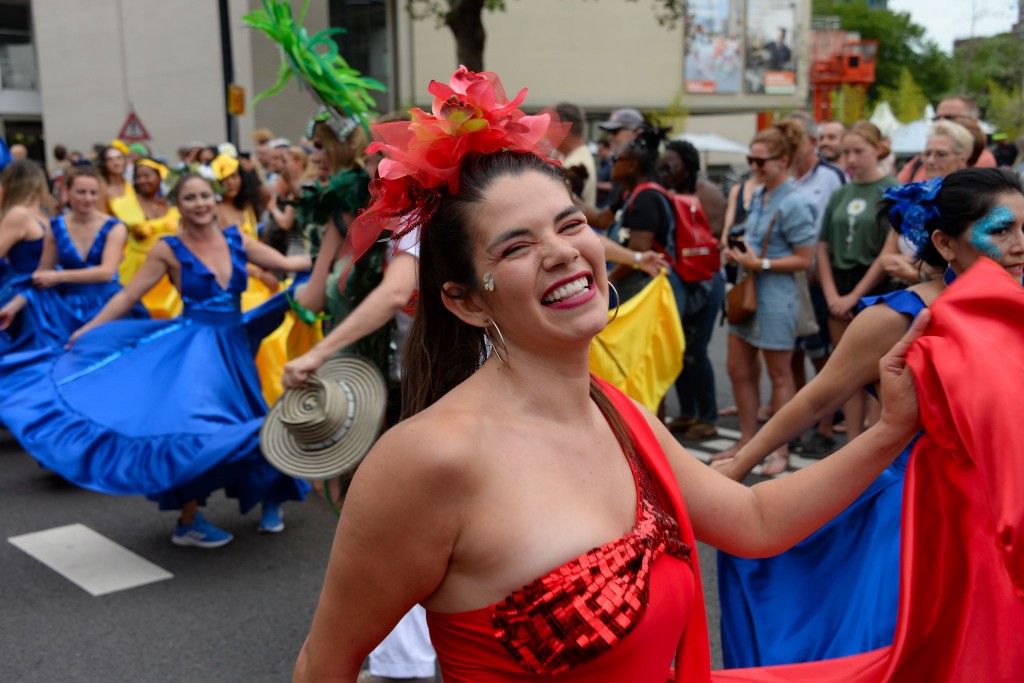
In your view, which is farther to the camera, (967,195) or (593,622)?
(967,195)

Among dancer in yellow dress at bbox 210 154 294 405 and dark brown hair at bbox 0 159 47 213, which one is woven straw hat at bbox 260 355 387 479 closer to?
dancer in yellow dress at bbox 210 154 294 405

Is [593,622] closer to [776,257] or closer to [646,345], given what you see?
[646,345]

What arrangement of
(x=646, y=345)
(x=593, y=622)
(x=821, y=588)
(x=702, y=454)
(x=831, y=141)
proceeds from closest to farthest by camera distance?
(x=593, y=622), (x=821, y=588), (x=646, y=345), (x=702, y=454), (x=831, y=141)

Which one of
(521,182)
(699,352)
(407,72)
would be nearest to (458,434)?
(521,182)

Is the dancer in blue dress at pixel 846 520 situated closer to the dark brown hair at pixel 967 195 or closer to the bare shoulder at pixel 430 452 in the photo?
the dark brown hair at pixel 967 195

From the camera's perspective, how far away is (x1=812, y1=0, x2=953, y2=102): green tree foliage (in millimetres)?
73312

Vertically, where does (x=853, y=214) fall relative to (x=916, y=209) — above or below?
below

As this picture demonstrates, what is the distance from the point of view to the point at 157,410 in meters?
5.12

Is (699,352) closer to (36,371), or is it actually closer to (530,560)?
(36,371)

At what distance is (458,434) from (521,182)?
0.45m

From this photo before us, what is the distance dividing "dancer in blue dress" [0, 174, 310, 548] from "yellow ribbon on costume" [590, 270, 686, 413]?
182 centimetres

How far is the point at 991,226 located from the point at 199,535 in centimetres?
412

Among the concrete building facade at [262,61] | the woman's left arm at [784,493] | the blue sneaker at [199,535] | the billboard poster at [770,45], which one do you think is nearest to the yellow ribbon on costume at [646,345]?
the blue sneaker at [199,535]

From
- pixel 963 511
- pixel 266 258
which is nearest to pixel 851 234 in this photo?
pixel 266 258
